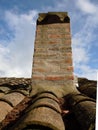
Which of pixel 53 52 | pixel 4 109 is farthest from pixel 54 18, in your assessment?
pixel 4 109

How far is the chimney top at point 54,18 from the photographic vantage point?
594 centimetres

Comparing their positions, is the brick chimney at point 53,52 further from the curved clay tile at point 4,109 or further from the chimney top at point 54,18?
the curved clay tile at point 4,109

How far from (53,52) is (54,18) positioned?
120 cm

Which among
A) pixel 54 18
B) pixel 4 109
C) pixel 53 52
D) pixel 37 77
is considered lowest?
pixel 4 109

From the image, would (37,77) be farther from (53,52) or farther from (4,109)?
(4,109)

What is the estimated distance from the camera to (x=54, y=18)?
6.01 metres

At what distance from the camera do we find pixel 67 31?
18.6ft

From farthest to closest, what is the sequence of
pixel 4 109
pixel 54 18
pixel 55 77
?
pixel 54 18, pixel 55 77, pixel 4 109

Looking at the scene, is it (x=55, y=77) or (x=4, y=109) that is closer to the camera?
(x=4, y=109)

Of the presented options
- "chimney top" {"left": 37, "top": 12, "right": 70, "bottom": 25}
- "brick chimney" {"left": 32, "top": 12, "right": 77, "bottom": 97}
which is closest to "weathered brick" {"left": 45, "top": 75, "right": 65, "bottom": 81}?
"brick chimney" {"left": 32, "top": 12, "right": 77, "bottom": 97}

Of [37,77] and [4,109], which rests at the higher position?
[37,77]

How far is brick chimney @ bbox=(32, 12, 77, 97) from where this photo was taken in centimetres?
496

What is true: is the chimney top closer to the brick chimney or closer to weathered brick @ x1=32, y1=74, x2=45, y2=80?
the brick chimney

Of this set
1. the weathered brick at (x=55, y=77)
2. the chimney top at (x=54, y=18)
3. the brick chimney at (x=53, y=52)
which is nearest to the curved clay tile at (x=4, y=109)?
the brick chimney at (x=53, y=52)
